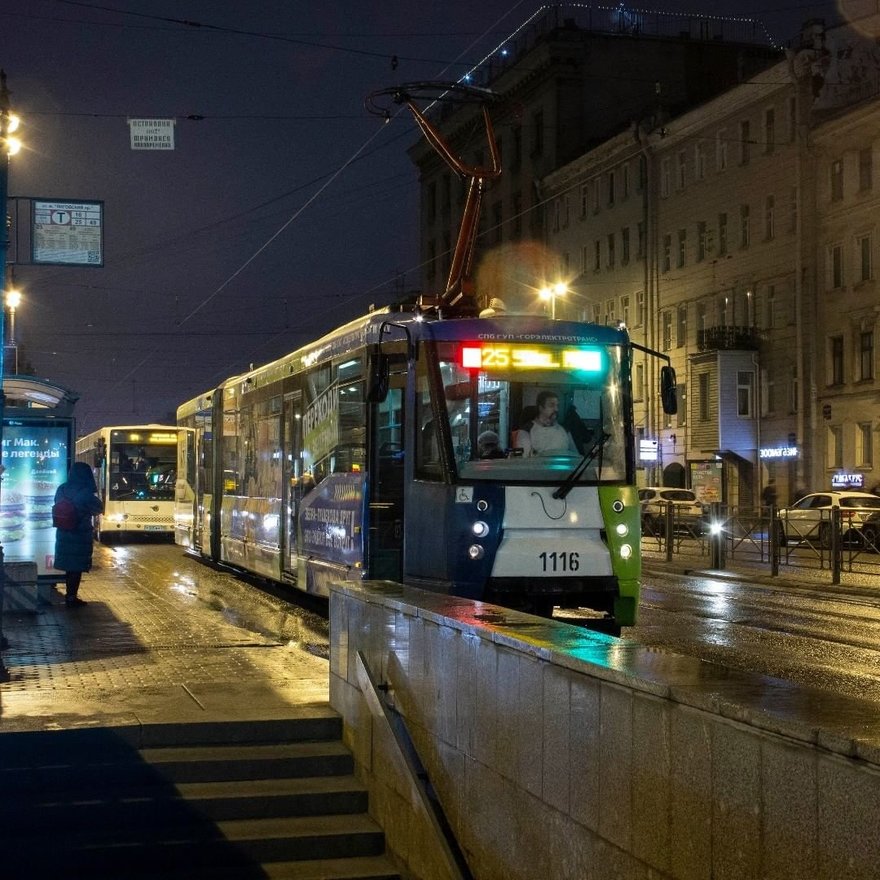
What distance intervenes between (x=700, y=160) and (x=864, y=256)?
10.5 meters

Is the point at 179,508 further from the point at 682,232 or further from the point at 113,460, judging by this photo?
the point at 682,232

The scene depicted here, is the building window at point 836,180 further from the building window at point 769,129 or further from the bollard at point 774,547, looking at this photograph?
the bollard at point 774,547

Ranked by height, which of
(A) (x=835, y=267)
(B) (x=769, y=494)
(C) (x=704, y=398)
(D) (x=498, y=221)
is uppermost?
(D) (x=498, y=221)

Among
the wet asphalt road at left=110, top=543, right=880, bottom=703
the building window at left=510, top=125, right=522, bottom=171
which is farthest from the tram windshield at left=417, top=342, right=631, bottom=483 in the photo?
the building window at left=510, top=125, right=522, bottom=171

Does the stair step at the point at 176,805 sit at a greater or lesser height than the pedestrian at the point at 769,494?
lesser

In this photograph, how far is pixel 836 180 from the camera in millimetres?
46062

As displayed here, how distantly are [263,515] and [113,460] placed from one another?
19168mm

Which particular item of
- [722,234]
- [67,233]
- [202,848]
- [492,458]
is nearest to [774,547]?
[492,458]

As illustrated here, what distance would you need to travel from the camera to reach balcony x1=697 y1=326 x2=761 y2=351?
50406 mm

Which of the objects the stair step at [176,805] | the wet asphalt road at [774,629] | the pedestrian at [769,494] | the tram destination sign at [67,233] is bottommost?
the stair step at [176,805]

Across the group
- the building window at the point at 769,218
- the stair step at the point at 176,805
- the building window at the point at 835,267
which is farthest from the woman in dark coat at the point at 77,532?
the building window at the point at 769,218

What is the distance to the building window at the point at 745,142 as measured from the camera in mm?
50406

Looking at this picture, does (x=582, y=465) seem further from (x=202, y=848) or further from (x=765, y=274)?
(x=765, y=274)

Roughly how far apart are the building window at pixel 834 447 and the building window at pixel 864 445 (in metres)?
1.06
